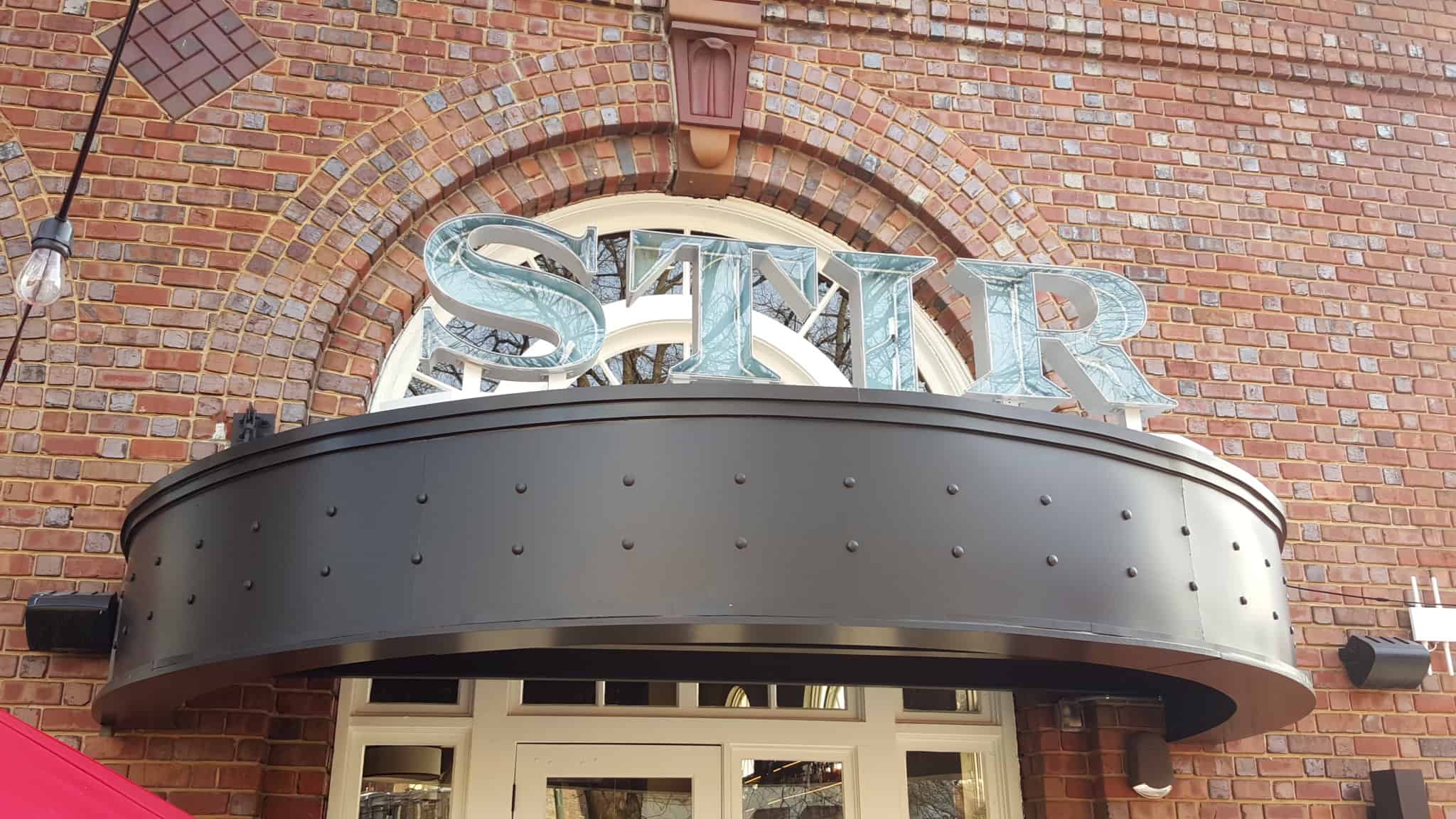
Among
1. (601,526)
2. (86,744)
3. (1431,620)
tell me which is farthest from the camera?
(1431,620)

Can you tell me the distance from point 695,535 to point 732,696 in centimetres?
207

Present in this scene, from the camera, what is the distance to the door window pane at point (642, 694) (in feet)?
15.4

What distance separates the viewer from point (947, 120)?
5.52 metres

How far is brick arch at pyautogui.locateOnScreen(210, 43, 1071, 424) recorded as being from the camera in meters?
4.57

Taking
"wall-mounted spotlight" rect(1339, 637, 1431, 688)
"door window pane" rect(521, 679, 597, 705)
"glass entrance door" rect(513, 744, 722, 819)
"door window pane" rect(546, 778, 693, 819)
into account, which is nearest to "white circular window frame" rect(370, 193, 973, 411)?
"door window pane" rect(521, 679, 597, 705)

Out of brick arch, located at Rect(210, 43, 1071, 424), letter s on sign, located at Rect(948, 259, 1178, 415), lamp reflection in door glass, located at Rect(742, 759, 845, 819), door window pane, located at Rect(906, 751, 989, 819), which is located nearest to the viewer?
letter s on sign, located at Rect(948, 259, 1178, 415)

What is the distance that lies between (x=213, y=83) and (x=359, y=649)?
9.47ft

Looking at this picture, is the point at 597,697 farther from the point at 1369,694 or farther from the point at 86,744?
the point at 1369,694

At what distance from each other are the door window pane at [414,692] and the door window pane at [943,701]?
5.90 feet

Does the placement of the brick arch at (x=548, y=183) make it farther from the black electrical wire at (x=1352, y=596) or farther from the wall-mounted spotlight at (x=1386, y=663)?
the wall-mounted spotlight at (x=1386, y=663)

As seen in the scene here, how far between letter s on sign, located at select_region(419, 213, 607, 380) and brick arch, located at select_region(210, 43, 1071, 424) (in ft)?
3.71

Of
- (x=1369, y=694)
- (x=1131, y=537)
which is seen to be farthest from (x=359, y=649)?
(x=1369, y=694)

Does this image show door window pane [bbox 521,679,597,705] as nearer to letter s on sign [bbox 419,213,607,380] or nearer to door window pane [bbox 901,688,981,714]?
door window pane [bbox 901,688,981,714]

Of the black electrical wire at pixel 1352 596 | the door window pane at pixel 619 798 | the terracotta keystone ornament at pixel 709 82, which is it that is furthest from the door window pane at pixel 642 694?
the black electrical wire at pixel 1352 596
